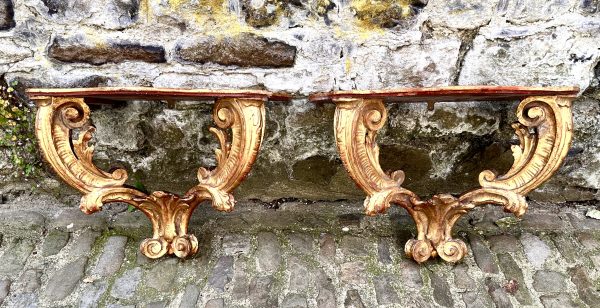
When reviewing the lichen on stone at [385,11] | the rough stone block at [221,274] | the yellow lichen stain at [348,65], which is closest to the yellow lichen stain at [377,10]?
the lichen on stone at [385,11]

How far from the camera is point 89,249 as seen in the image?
1.95m

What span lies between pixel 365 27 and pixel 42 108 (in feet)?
4.03

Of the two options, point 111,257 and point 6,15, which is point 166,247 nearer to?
point 111,257

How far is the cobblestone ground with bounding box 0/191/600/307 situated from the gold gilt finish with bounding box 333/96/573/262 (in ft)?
0.51

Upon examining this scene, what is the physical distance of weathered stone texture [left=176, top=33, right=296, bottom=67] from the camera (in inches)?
74.5

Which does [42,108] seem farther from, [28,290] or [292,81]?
[292,81]

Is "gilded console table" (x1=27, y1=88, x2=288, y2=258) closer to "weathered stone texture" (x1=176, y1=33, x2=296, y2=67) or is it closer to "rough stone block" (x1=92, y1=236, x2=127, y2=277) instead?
Answer: "rough stone block" (x1=92, y1=236, x2=127, y2=277)

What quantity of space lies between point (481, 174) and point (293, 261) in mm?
792

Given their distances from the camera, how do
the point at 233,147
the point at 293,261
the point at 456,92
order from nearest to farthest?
1. the point at 456,92
2. the point at 233,147
3. the point at 293,261

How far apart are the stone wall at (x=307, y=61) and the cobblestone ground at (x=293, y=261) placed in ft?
0.82

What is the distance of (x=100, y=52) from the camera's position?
74.7 inches

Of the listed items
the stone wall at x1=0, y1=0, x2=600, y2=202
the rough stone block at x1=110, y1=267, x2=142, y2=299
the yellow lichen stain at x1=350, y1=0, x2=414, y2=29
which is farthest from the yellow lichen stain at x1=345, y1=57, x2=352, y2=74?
the rough stone block at x1=110, y1=267, x2=142, y2=299

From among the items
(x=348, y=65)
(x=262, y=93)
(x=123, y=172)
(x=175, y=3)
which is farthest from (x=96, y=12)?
(x=348, y=65)

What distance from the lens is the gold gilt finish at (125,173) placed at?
1687 mm
